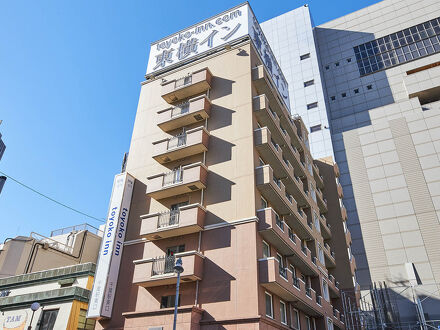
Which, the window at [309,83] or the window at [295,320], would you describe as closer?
the window at [295,320]

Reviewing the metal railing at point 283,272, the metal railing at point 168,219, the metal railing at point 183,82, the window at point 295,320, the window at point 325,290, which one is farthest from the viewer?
the window at point 325,290

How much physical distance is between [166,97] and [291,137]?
14.7m

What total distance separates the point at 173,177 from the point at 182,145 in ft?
9.42

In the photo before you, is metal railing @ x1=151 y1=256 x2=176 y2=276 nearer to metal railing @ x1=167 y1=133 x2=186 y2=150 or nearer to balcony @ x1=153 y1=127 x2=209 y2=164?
balcony @ x1=153 y1=127 x2=209 y2=164

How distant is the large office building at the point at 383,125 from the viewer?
48.5m

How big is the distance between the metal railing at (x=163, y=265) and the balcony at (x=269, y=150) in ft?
35.4

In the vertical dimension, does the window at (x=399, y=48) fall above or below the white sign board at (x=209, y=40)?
above

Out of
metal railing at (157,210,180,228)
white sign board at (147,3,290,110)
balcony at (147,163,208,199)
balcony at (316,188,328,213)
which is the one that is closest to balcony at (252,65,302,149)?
white sign board at (147,3,290,110)

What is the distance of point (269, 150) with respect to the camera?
2938 centimetres

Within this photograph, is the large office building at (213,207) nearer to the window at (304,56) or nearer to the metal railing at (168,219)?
the metal railing at (168,219)

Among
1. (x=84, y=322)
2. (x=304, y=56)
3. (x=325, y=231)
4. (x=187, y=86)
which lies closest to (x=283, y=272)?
(x=84, y=322)

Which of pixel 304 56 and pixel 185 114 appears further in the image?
pixel 304 56

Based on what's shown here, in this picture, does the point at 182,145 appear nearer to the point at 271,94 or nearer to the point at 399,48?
the point at 271,94

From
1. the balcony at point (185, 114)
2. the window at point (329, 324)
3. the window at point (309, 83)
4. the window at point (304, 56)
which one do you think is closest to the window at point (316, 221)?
the window at point (329, 324)
